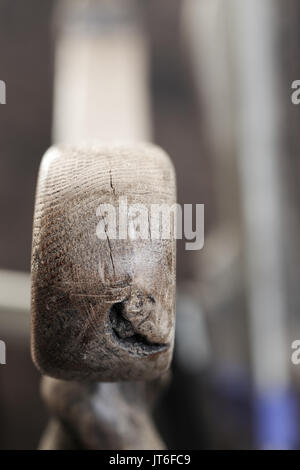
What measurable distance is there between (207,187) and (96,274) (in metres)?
0.78

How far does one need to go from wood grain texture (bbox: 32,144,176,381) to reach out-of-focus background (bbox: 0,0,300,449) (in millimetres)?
133

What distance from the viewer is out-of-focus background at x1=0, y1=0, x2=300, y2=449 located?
444 mm

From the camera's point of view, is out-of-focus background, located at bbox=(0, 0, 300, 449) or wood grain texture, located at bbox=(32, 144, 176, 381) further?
out-of-focus background, located at bbox=(0, 0, 300, 449)

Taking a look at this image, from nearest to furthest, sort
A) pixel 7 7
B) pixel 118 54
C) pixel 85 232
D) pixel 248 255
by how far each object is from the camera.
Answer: pixel 85 232 → pixel 118 54 → pixel 248 255 → pixel 7 7

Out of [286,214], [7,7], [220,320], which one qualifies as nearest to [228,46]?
[286,214]

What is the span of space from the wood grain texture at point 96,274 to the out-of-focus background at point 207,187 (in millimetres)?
133

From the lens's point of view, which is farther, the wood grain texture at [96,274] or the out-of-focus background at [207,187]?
the out-of-focus background at [207,187]

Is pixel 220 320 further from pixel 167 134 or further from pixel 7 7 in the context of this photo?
pixel 7 7

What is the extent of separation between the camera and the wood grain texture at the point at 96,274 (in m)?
0.17

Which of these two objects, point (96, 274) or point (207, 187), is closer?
point (96, 274)

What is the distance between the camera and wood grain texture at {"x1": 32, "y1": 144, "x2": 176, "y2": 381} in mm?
167

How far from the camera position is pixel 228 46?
627 mm

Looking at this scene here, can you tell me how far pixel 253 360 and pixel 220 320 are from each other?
2.1 inches

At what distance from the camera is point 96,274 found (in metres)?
0.17
